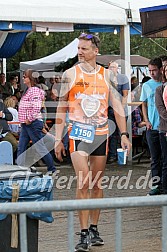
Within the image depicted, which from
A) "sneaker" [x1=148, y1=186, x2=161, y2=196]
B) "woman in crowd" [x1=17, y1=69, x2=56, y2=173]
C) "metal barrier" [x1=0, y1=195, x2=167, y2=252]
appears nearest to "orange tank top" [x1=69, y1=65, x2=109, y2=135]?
"sneaker" [x1=148, y1=186, x2=161, y2=196]

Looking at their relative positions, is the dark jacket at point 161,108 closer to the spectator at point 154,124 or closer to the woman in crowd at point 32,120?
the spectator at point 154,124

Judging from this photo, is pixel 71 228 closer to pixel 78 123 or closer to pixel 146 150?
pixel 78 123

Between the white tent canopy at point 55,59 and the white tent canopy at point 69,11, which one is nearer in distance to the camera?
the white tent canopy at point 69,11

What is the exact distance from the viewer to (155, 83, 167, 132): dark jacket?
799cm

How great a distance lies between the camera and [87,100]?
20.4ft

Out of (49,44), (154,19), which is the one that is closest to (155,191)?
(154,19)

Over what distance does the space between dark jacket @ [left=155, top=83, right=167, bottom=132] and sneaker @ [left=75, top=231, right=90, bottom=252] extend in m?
2.35

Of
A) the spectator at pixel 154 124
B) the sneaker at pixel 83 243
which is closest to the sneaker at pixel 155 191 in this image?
the spectator at pixel 154 124

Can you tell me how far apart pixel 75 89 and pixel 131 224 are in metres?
1.95

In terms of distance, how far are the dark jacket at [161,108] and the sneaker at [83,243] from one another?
2.35 meters

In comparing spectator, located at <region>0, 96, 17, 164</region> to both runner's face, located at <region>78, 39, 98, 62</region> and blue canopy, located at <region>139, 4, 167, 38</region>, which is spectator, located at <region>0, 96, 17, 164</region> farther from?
runner's face, located at <region>78, 39, 98, 62</region>

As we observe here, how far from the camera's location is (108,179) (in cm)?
1079

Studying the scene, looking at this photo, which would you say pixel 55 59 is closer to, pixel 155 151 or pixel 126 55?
pixel 126 55

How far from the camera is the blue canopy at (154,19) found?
812cm
